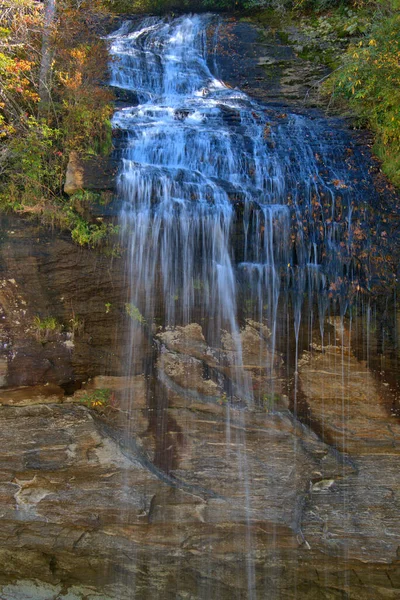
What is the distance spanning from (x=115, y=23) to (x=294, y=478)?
44.7ft

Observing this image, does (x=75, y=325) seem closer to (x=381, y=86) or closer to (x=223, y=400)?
(x=223, y=400)

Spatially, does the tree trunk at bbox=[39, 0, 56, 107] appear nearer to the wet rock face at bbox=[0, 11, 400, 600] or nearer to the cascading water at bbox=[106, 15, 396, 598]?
the cascading water at bbox=[106, 15, 396, 598]

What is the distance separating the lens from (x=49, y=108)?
8.61m

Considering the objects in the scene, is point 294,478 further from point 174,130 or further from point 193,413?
point 174,130

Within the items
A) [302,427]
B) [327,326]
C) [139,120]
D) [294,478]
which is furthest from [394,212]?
[139,120]

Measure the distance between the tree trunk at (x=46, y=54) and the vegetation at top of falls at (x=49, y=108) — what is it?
0.02 metres

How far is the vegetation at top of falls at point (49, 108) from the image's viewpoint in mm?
7531

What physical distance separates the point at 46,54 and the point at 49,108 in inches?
44.7

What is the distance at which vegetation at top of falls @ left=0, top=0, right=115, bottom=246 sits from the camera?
7531mm

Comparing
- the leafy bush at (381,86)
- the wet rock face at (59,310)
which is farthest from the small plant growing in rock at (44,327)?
the leafy bush at (381,86)

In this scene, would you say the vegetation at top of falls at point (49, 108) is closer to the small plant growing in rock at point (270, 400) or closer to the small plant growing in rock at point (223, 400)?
the small plant growing in rock at point (223, 400)

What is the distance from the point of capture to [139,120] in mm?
9555

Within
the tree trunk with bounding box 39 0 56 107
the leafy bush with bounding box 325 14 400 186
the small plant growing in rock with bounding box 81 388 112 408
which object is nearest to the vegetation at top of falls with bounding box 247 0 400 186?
the leafy bush with bounding box 325 14 400 186

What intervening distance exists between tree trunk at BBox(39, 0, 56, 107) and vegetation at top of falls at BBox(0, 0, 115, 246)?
2 cm
